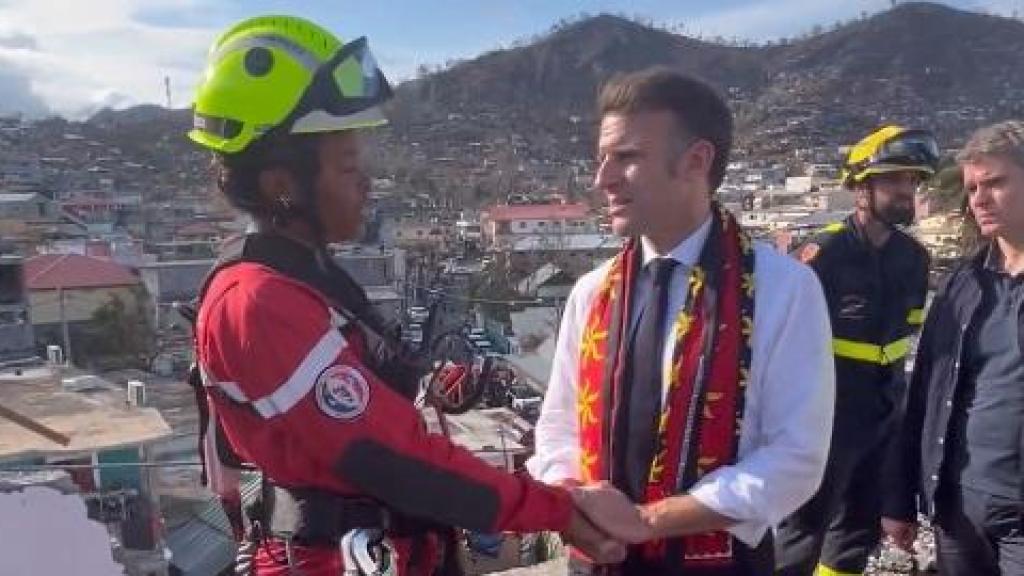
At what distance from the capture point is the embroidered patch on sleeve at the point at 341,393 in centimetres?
160

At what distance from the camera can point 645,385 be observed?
1.95 metres

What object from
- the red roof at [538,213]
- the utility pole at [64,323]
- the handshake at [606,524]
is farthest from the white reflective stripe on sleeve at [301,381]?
the red roof at [538,213]

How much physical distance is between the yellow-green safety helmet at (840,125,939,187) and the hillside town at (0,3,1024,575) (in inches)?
15.3

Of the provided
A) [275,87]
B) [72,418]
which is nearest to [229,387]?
[275,87]

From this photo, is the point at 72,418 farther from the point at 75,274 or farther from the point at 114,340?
the point at 75,274

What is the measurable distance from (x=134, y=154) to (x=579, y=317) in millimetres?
101200

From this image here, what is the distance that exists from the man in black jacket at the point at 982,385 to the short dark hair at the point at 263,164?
1816 millimetres

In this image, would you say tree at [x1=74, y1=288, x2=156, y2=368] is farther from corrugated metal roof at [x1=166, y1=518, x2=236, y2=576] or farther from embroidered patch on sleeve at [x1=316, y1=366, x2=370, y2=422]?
embroidered patch on sleeve at [x1=316, y1=366, x2=370, y2=422]

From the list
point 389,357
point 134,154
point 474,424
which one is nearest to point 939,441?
point 389,357

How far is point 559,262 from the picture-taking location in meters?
40.8

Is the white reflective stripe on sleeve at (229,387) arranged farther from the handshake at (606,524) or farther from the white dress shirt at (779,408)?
the white dress shirt at (779,408)

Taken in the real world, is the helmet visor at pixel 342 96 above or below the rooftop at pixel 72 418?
above

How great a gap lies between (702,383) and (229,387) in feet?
2.87

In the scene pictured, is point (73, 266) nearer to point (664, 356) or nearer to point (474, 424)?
point (474, 424)
